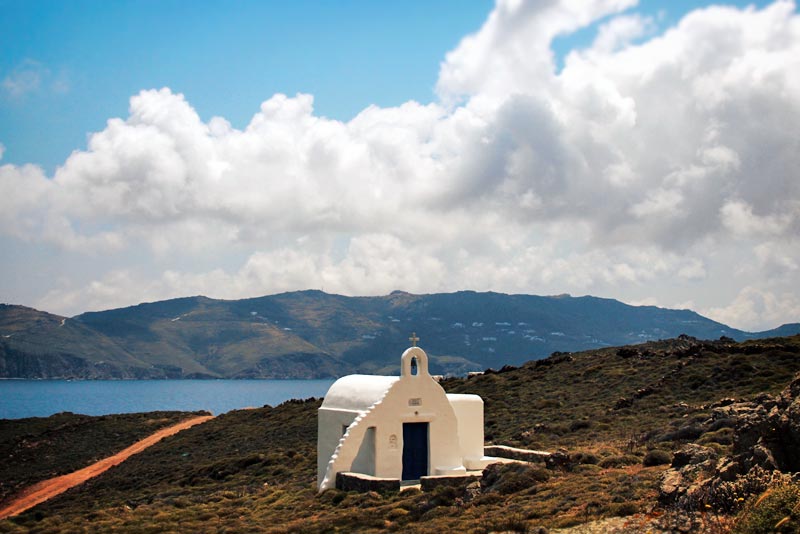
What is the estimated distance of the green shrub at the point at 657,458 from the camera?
2114 centimetres

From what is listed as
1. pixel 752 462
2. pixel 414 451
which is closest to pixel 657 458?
A: pixel 414 451

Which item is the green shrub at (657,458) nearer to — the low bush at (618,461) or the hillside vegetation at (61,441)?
the low bush at (618,461)

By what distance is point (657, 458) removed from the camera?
2123 centimetres

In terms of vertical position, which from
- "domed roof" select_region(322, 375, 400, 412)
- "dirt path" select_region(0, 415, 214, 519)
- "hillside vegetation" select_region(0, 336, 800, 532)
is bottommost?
"dirt path" select_region(0, 415, 214, 519)

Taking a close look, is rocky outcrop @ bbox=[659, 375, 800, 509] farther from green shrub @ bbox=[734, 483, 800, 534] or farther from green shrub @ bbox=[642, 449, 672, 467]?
green shrub @ bbox=[642, 449, 672, 467]

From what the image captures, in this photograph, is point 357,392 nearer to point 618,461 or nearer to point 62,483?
point 618,461

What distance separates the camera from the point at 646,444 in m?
25.7

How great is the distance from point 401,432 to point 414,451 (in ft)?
2.91

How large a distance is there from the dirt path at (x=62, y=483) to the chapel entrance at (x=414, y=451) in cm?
2347

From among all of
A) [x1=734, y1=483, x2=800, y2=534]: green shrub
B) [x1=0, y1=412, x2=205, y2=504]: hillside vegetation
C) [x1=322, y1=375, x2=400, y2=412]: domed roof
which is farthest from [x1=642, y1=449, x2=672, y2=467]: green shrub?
[x1=0, y1=412, x2=205, y2=504]: hillside vegetation

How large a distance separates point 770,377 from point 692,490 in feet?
92.7

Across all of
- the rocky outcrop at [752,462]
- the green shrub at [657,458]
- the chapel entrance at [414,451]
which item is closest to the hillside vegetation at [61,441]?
the chapel entrance at [414,451]

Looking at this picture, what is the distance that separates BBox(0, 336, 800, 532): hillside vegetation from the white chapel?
1635 mm

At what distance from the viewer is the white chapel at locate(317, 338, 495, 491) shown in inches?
1016
